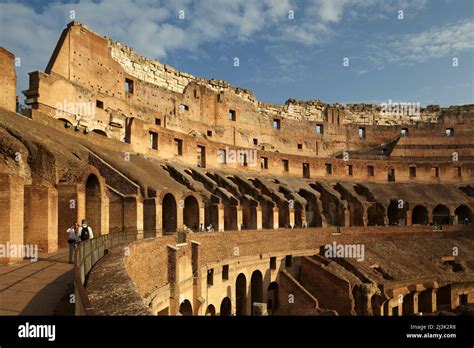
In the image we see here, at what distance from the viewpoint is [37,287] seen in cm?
795

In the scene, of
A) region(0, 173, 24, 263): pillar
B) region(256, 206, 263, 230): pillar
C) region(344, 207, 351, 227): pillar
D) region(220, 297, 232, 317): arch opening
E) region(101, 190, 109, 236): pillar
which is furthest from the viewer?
region(344, 207, 351, 227): pillar

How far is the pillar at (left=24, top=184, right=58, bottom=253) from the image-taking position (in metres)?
12.0

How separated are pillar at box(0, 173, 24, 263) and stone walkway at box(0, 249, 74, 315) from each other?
0.65 m

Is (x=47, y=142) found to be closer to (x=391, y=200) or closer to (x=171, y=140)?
(x=171, y=140)

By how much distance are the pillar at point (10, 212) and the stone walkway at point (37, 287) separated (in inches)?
25.6

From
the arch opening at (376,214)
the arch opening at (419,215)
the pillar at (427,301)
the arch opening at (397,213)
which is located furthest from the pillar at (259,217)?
the arch opening at (419,215)

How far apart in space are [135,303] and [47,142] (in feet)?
33.7

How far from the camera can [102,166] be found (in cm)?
1661

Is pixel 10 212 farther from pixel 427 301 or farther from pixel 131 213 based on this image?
pixel 427 301

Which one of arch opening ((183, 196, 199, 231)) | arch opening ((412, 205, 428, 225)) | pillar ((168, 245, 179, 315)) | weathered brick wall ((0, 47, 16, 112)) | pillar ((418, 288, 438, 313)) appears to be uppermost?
weathered brick wall ((0, 47, 16, 112))

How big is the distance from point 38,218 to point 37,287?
15.6ft

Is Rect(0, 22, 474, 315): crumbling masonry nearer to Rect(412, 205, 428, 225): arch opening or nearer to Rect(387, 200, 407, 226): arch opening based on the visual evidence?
Rect(412, 205, 428, 225): arch opening

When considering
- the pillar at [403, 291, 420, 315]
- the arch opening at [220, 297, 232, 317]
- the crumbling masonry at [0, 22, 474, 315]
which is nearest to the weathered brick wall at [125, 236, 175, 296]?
the crumbling masonry at [0, 22, 474, 315]

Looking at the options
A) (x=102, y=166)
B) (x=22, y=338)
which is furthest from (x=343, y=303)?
(x=22, y=338)
